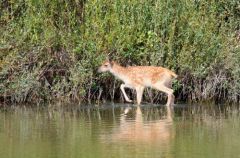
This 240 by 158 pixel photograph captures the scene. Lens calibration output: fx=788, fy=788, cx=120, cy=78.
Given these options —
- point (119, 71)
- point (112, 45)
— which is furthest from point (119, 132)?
point (112, 45)

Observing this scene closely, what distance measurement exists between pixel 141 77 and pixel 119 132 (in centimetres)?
487

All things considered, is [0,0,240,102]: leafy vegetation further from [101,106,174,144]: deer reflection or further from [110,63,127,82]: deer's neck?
[101,106,174,144]: deer reflection

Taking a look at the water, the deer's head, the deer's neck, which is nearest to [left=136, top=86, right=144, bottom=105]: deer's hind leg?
the water

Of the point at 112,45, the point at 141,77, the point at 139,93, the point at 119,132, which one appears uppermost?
the point at 112,45

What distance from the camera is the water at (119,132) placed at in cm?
1210

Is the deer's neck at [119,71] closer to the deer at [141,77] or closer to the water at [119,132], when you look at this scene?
the deer at [141,77]

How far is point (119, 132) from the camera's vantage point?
46.2 feet

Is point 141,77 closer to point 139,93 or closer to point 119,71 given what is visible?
point 139,93

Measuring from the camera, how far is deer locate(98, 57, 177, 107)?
18469 mm

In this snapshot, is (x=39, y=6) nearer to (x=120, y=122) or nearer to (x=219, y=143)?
(x=120, y=122)

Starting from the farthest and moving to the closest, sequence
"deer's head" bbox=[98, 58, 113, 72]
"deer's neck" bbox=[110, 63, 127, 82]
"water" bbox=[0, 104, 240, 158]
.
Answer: "deer's neck" bbox=[110, 63, 127, 82], "deer's head" bbox=[98, 58, 113, 72], "water" bbox=[0, 104, 240, 158]

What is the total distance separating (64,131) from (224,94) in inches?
237

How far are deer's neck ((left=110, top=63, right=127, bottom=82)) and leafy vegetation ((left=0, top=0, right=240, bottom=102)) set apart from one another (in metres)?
0.39

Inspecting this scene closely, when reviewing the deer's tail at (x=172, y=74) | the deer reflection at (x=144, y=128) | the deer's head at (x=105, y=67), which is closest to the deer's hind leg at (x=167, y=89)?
the deer's tail at (x=172, y=74)
